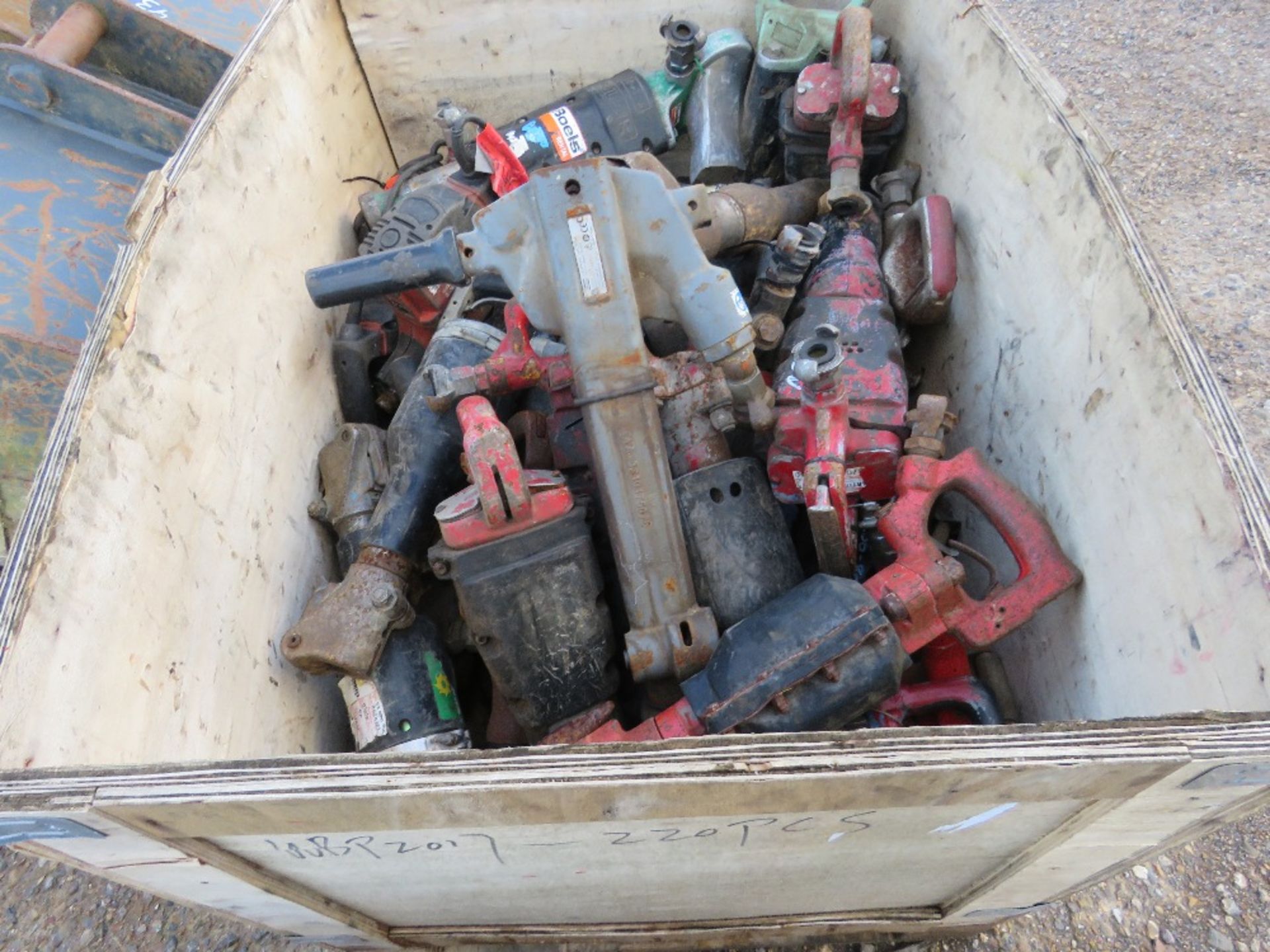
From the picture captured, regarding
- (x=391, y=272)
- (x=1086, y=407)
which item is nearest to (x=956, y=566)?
(x=1086, y=407)

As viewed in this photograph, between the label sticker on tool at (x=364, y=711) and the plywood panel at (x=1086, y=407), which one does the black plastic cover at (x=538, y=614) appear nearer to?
the label sticker on tool at (x=364, y=711)

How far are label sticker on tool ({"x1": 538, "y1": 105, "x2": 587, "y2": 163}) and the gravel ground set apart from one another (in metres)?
1.09

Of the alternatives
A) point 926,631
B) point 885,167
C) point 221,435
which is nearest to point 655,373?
point 926,631

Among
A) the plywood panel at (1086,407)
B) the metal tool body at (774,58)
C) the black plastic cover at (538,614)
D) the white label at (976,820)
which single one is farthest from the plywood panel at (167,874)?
the metal tool body at (774,58)

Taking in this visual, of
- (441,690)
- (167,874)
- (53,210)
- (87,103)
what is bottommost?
(441,690)

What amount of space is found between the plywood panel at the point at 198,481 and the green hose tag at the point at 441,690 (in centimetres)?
18

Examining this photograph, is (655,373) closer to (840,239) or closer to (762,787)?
(840,239)

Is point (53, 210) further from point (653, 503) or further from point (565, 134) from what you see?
point (653, 503)

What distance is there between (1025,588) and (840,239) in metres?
0.71

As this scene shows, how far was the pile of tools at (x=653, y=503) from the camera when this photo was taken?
3.34 ft

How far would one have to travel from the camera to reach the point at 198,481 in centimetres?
104

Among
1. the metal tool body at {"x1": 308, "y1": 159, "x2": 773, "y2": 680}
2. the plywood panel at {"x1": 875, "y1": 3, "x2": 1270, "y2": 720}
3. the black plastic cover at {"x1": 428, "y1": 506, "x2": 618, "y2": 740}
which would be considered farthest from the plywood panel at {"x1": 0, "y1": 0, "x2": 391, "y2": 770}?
the plywood panel at {"x1": 875, "y1": 3, "x2": 1270, "y2": 720}

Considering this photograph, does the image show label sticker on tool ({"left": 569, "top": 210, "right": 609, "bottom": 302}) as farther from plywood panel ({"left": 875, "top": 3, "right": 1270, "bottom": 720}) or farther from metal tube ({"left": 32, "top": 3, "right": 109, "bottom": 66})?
metal tube ({"left": 32, "top": 3, "right": 109, "bottom": 66})

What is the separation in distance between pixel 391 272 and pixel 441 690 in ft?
2.02
